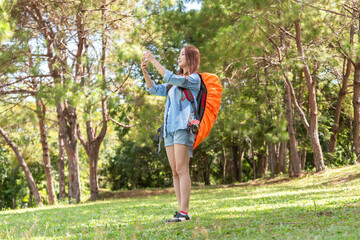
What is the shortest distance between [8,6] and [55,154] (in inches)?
729

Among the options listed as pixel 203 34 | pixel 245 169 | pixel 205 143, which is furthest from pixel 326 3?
pixel 245 169

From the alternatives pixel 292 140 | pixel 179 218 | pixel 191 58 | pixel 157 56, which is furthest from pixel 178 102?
pixel 292 140

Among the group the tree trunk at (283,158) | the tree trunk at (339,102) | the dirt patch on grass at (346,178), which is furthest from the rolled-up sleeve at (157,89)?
the tree trunk at (283,158)

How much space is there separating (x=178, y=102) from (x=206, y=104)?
0.27m

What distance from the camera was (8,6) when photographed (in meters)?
10.3

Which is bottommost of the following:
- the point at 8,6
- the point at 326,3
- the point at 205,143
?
the point at 205,143

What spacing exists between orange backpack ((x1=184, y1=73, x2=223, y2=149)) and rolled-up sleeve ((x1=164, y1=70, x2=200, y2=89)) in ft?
Answer: 0.31

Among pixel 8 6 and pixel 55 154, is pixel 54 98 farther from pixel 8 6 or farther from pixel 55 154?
pixel 55 154

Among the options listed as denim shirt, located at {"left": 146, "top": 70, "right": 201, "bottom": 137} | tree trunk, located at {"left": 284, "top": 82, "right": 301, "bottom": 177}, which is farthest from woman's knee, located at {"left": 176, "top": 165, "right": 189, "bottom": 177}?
tree trunk, located at {"left": 284, "top": 82, "right": 301, "bottom": 177}

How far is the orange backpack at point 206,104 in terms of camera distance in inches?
149

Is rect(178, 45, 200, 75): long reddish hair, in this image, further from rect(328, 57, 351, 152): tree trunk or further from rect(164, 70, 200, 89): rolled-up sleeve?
rect(328, 57, 351, 152): tree trunk

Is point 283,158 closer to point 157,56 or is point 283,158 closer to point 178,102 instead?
point 157,56

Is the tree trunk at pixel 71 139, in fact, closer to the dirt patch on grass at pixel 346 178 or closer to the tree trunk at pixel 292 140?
→ the tree trunk at pixel 292 140

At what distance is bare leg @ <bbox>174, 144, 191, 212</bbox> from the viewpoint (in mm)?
3744
